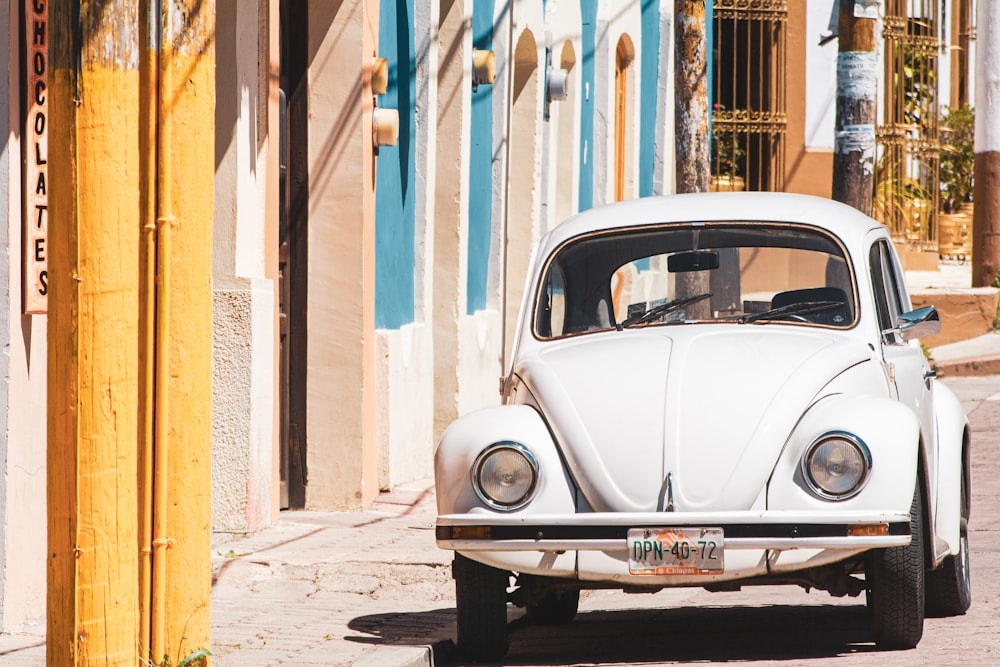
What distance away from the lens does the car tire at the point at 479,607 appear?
636 cm

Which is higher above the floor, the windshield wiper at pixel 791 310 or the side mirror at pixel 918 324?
the windshield wiper at pixel 791 310

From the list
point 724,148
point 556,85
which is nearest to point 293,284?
point 556,85

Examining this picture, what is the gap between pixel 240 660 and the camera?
6.11 metres

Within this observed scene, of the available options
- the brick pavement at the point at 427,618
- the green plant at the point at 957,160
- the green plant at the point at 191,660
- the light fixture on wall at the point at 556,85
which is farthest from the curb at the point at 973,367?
the green plant at the point at 191,660

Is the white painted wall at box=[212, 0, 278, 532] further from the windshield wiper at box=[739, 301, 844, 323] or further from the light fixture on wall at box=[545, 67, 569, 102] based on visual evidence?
the light fixture on wall at box=[545, 67, 569, 102]

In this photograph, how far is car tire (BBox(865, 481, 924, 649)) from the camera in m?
6.12

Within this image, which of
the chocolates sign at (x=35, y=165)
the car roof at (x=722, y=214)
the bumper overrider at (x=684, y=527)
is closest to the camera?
the bumper overrider at (x=684, y=527)

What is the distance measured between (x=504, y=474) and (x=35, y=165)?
7.39 feet

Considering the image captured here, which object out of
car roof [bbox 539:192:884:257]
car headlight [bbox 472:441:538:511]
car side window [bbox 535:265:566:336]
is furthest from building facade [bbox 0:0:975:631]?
car roof [bbox 539:192:884:257]

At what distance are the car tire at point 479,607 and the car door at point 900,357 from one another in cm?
168

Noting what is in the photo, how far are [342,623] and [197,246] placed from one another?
2341 mm

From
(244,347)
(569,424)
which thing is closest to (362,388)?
(244,347)

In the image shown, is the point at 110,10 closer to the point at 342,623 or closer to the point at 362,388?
the point at 342,623

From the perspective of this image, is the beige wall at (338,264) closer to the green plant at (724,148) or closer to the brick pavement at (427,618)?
the brick pavement at (427,618)
